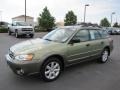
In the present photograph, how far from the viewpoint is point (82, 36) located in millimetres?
5449

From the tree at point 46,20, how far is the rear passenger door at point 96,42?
32.2 meters

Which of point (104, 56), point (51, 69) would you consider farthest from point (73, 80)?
point (104, 56)

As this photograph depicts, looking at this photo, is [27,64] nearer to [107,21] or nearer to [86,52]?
[86,52]

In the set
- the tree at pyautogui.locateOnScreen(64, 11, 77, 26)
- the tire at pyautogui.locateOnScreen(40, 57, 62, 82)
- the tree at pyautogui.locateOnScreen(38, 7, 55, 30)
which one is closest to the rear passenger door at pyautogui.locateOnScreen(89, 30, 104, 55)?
the tire at pyautogui.locateOnScreen(40, 57, 62, 82)

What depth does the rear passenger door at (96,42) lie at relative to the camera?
5.79m

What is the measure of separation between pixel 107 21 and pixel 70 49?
63.7m

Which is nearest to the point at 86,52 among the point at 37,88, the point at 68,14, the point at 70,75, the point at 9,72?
the point at 70,75

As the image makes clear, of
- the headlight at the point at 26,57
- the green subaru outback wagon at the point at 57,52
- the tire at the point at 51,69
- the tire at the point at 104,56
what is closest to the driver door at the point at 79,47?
the green subaru outback wagon at the point at 57,52

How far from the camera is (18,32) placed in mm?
16500

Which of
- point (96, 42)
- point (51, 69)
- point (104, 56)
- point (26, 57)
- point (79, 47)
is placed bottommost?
point (51, 69)

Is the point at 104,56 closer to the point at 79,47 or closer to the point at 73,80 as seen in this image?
the point at 79,47

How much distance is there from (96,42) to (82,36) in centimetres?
77

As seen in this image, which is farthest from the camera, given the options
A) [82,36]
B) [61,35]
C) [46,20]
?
[46,20]

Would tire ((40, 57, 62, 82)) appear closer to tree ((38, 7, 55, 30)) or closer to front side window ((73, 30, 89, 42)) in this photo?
front side window ((73, 30, 89, 42))
